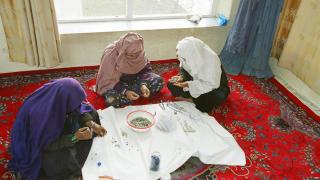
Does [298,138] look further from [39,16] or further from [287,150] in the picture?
[39,16]

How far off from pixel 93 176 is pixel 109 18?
1783mm

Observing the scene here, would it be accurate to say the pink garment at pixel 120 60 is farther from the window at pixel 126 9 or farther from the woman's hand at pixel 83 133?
the window at pixel 126 9

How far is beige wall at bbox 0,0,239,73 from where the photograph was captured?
2.84 meters

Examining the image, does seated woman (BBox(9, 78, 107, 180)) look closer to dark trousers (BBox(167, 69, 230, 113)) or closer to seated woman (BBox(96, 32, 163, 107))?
seated woman (BBox(96, 32, 163, 107))

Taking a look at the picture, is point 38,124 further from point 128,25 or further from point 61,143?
point 128,25

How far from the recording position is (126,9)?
10.2 ft

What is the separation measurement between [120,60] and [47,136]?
0.89 metres

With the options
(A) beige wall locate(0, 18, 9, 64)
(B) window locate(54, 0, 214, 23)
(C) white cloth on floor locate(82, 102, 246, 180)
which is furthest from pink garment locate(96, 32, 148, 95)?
(A) beige wall locate(0, 18, 9, 64)

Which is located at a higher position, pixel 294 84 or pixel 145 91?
pixel 145 91

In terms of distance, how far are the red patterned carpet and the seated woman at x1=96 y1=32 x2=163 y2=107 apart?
0.15 m

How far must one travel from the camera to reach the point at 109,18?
3.11 m

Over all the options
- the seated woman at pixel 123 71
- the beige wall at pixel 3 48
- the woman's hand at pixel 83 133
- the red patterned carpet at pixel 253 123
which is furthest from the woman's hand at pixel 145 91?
the beige wall at pixel 3 48

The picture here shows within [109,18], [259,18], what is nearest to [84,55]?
[109,18]

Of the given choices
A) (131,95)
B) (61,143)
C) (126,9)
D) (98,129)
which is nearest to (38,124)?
(61,143)
